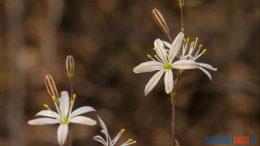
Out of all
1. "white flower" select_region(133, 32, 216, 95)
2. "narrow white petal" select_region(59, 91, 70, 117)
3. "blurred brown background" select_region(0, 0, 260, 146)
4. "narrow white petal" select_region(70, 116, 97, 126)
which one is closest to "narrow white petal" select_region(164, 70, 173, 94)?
"white flower" select_region(133, 32, 216, 95)

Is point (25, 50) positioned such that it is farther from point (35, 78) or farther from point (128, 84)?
point (128, 84)

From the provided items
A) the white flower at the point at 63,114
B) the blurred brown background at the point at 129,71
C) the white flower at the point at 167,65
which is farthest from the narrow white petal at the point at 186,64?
the blurred brown background at the point at 129,71

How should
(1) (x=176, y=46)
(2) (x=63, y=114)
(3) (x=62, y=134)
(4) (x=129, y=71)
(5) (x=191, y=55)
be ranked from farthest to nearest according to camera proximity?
(4) (x=129, y=71), (5) (x=191, y=55), (2) (x=63, y=114), (1) (x=176, y=46), (3) (x=62, y=134)

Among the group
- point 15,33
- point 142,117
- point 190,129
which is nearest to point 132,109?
point 142,117

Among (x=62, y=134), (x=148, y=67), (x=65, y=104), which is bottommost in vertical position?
(x=62, y=134)

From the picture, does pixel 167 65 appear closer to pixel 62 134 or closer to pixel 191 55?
pixel 191 55

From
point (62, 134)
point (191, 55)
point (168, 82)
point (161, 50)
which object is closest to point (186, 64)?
point (168, 82)
